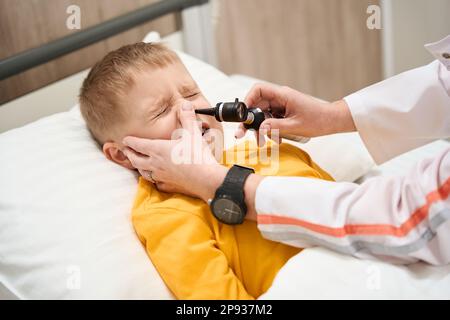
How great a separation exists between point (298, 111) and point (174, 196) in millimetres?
360

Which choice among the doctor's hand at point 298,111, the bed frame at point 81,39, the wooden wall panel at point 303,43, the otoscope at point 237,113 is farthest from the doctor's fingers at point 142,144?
the wooden wall panel at point 303,43

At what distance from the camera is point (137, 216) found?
1103mm

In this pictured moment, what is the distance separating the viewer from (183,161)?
105 cm

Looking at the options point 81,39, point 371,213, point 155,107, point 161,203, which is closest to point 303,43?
point 81,39

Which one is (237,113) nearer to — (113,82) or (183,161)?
(183,161)

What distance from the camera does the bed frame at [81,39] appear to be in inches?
53.0

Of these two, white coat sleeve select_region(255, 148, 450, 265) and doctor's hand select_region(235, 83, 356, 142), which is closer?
white coat sleeve select_region(255, 148, 450, 265)

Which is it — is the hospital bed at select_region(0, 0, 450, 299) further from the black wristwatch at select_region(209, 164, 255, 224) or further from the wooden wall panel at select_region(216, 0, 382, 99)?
the wooden wall panel at select_region(216, 0, 382, 99)

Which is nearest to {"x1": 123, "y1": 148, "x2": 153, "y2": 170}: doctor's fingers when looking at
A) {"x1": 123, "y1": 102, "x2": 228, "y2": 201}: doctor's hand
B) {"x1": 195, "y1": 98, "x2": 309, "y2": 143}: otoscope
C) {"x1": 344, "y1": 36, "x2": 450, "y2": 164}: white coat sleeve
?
{"x1": 123, "y1": 102, "x2": 228, "y2": 201}: doctor's hand

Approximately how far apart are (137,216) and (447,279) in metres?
0.61

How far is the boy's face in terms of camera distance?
1.17m

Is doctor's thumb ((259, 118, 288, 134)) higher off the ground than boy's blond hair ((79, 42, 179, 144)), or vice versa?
boy's blond hair ((79, 42, 179, 144))

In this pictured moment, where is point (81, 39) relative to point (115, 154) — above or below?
above

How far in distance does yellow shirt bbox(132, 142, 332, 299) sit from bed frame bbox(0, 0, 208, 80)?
51cm
